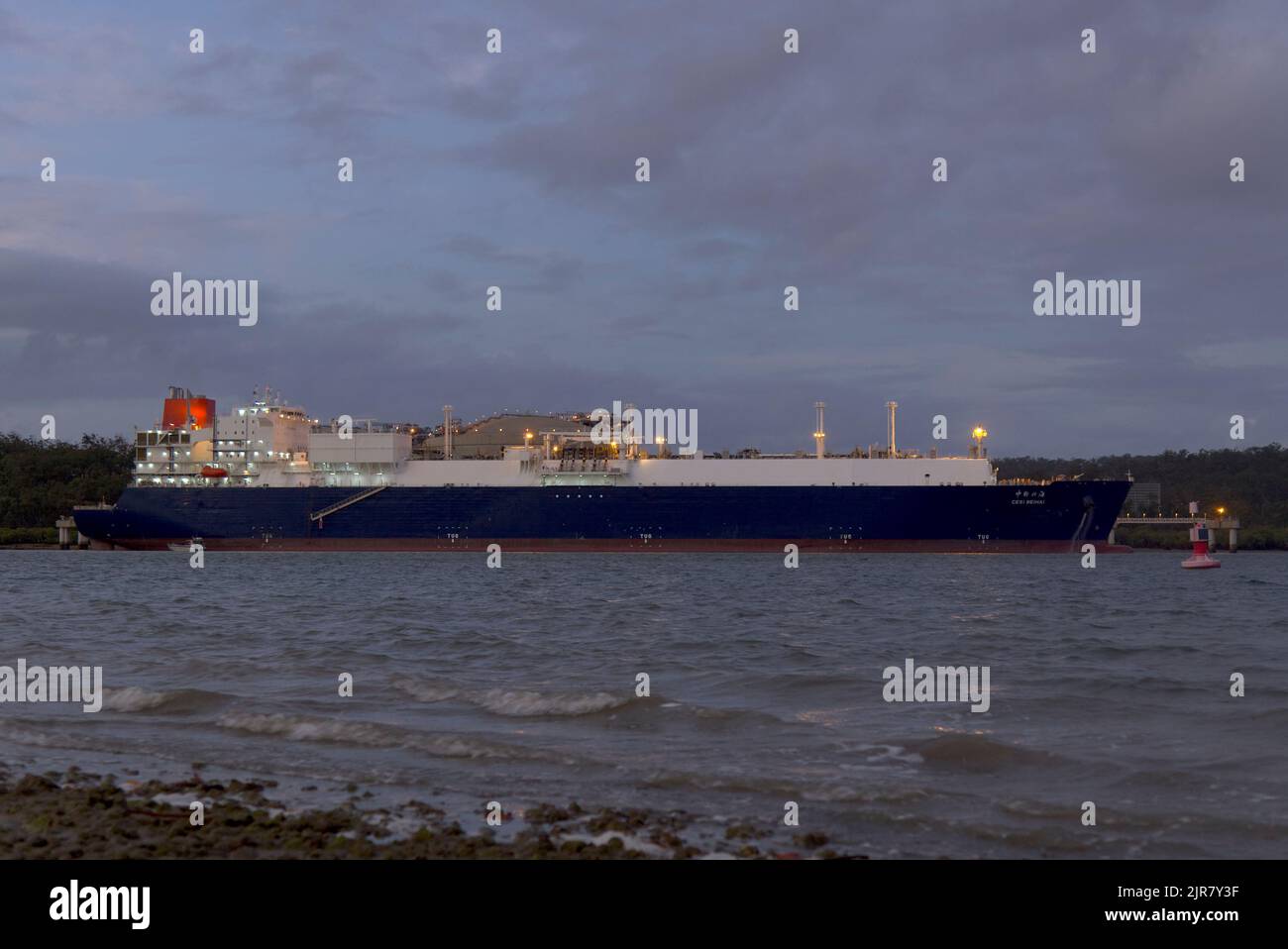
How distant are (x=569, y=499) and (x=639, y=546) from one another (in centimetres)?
418

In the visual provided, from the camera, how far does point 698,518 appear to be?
184 feet

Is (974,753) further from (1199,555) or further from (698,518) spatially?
(1199,555)

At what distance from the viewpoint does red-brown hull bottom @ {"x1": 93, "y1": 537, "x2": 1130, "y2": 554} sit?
55.6m

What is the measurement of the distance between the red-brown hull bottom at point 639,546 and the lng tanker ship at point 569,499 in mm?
73

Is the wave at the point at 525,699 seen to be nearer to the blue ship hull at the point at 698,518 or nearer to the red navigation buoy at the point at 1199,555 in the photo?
the blue ship hull at the point at 698,518

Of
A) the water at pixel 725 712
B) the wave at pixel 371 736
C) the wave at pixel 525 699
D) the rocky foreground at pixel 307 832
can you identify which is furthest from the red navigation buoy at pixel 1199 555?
the rocky foreground at pixel 307 832

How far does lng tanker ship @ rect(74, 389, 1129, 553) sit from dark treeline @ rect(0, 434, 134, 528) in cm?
3228

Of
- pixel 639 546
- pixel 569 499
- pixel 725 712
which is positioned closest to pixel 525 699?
pixel 725 712

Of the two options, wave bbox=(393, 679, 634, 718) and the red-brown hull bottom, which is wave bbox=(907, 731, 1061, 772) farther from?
the red-brown hull bottom

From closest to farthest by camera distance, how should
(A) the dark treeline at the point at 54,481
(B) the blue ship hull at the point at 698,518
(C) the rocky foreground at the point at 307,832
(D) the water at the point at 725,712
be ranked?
(C) the rocky foreground at the point at 307,832
(D) the water at the point at 725,712
(B) the blue ship hull at the point at 698,518
(A) the dark treeline at the point at 54,481

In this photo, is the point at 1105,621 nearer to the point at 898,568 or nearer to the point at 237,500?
the point at 898,568

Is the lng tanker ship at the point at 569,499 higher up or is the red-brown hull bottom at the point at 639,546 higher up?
the lng tanker ship at the point at 569,499

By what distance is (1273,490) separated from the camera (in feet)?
375

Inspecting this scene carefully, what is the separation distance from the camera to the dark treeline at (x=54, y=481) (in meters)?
92.1
